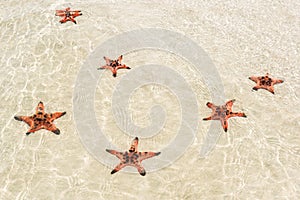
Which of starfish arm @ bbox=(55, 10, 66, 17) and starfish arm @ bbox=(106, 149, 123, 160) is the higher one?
starfish arm @ bbox=(55, 10, 66, 17)

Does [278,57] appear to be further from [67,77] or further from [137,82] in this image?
[67,77]

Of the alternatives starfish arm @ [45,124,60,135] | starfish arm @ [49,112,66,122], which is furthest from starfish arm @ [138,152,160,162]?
starfish arm @ [49,112,66,122]

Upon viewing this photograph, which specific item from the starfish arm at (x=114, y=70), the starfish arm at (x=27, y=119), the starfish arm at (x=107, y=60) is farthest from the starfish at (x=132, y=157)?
the starfish arm at (x=107, y=60)

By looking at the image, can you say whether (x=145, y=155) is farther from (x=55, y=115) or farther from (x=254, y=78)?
(x=254, y=78)

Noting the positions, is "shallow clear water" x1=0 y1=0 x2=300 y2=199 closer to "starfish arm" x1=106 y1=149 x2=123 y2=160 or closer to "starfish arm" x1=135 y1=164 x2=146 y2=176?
"starfish arm" x1=135 y1=164 x2=146 y2=176

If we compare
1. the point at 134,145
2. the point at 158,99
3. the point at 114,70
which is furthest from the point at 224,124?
the point at 114,70
